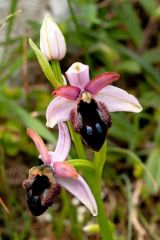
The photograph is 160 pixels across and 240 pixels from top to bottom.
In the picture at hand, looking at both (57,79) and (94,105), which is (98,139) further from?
(57,79)

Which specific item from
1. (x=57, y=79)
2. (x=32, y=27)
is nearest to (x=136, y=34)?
(x=32, y=27)

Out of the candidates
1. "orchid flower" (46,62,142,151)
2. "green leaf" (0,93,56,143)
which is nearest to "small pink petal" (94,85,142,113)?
"orchid flower" (46,62,142,151)

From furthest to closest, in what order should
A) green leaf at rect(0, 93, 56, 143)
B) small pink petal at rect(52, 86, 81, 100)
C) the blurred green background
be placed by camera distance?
the blurred green background
green leaf at rect(0, 93, 56, 143)
small pink petal at rect(52, 86, 81, 100)

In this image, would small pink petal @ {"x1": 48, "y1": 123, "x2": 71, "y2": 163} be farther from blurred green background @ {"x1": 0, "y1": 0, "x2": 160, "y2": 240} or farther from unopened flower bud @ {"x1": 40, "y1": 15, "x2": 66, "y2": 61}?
blurred green background @ {"x1": 0, "y1": 0, "x2": 160, "y2": 240}

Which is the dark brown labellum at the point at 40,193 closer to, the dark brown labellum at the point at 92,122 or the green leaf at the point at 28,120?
the dark brown labellum at the point at 92,122

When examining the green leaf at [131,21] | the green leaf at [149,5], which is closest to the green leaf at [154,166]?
the green leaf at [131,21]

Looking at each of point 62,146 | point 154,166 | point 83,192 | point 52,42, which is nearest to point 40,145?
point 62,146
